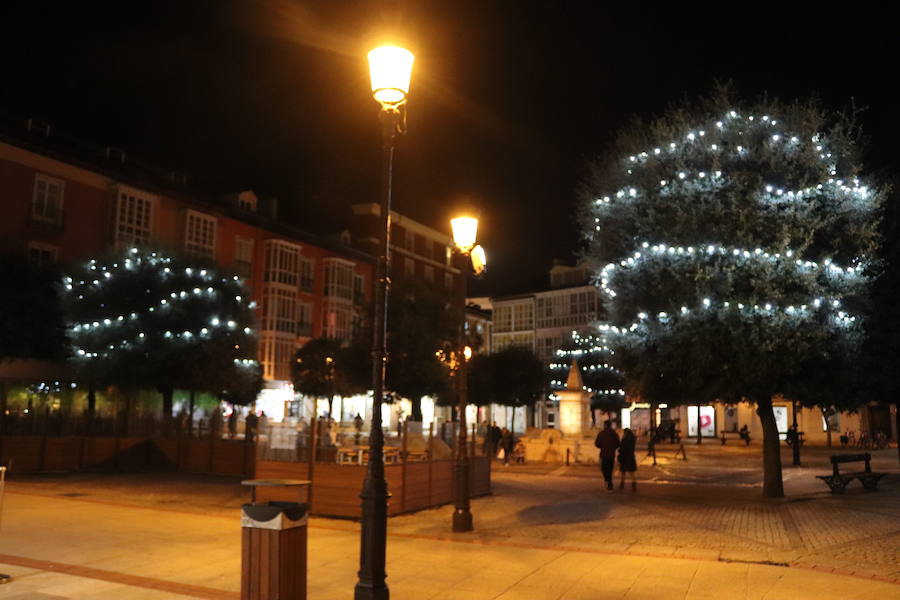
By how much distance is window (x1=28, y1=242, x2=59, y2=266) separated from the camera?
3334 cm

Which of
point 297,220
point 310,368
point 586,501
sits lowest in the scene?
point 586,501

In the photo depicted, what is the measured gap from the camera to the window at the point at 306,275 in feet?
172

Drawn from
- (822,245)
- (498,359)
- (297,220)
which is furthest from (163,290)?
(498,359)

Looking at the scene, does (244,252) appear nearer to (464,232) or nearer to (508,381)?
(508,381)

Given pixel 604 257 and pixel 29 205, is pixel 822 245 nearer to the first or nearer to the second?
pixel 604 257

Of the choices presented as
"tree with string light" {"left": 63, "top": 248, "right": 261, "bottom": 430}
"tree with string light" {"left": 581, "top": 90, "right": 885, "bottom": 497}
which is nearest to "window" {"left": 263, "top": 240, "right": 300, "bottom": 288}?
"tree with string light" {"left": 63, "top": 248, "right": 261, "bottom": 430}

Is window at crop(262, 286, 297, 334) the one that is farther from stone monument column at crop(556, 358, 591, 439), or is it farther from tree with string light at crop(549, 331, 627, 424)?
stone monument column at crop(556, 358, 591, 439)

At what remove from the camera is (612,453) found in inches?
775

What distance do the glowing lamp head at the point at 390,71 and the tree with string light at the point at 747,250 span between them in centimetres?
1106

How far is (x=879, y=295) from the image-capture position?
66.1 ft

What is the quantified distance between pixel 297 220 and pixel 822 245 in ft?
145

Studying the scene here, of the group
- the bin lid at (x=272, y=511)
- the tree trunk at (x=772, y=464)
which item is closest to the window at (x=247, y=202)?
the tree trunk at (x=772, y=464)

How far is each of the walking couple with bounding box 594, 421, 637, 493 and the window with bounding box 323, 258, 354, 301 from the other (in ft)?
120

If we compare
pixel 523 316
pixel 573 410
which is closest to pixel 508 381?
pixel 523 316
